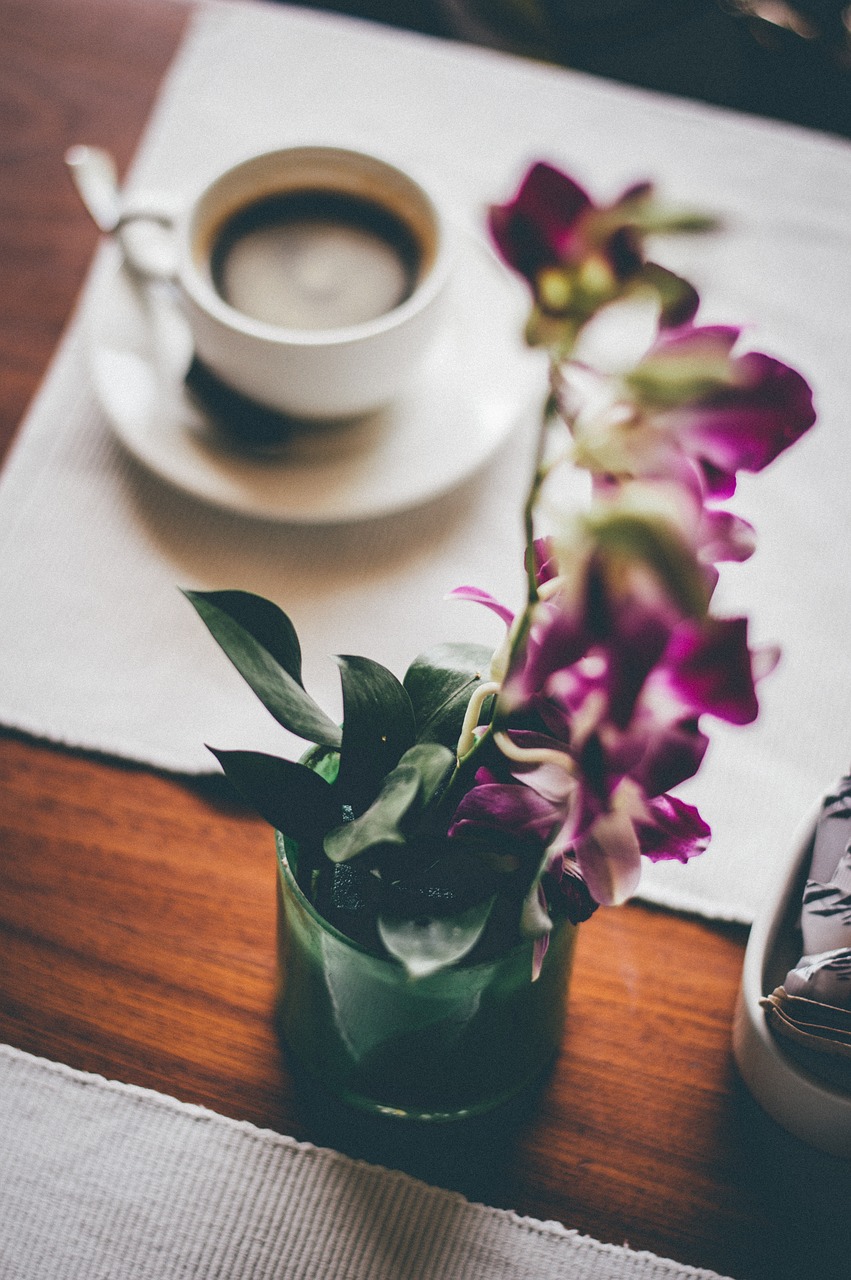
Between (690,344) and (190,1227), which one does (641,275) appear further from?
(190,1227)

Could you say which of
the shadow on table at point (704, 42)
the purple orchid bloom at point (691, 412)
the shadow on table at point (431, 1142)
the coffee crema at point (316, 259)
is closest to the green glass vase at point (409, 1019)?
the shadow on table at point (431, 1142)

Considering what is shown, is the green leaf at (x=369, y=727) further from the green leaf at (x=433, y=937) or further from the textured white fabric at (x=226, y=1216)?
the textured white fabric at (x=226, y=1216)

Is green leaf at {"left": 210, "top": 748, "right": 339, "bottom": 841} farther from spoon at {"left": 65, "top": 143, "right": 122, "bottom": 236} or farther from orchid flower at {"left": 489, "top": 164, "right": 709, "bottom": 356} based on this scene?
spoon at {"left": 65, "top": 143, "right": 122, "bottom": 236}

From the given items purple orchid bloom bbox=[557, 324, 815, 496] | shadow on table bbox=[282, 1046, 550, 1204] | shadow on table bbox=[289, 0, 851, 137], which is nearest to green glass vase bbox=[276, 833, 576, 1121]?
shadow on table bbox=[282, 1046, 550, 1204]

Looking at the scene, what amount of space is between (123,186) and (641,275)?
482 mm

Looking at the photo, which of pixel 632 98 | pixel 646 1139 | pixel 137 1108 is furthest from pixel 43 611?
pixel 632 98

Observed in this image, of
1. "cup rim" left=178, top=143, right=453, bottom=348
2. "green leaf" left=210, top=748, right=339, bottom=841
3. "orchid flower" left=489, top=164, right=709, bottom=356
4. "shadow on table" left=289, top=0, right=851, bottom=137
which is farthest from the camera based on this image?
"shadow on table" left=289, top=0, right=851, bottom=137

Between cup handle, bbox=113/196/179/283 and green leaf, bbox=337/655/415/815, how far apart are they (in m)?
0.27

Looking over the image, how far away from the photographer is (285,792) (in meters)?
0.25

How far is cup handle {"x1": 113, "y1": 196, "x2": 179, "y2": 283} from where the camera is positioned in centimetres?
47

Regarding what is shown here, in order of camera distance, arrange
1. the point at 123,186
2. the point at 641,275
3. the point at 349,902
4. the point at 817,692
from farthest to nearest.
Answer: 1. the point at 123,186
2. the point at 817,692
3. the point at 349,902
4. the point at 641,275

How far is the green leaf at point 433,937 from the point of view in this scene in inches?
8.7

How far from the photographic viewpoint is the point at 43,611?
44 centimetres

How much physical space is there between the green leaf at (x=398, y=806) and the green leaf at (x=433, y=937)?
2cm
